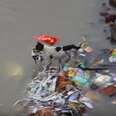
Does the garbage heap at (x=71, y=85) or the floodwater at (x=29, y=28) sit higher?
the floodwater at (x=29, y=28)

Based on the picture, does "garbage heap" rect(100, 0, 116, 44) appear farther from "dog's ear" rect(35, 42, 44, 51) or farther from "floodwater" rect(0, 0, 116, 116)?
"dog's ear" rect(35, 42, 44, 51)

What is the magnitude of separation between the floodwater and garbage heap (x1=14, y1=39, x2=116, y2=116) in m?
0.06

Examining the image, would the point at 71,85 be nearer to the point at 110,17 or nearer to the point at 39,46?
the point at 39,46

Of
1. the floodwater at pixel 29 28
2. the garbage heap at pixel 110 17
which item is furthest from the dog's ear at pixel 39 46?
the garbage heap at pixel 110 17

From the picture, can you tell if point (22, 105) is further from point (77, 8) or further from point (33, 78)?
point (77, 8)

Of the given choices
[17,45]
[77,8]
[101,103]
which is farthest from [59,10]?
[101,103]

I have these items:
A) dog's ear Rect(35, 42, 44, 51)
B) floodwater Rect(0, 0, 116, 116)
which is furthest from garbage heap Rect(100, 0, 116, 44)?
dog's ear Rect(35, 42, 44, 51)

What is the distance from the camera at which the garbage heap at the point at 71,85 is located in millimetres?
2100

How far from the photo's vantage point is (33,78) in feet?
7.49

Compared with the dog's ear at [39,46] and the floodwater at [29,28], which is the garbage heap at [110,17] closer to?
the floodwater at [29,28]

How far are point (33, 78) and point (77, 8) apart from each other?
0.52 metres

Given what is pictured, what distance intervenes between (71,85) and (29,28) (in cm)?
46

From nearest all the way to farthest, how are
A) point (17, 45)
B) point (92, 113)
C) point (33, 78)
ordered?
point (92, 113) → point (33, 78) → point (17, 45)

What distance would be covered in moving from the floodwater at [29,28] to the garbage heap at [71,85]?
6 cm
